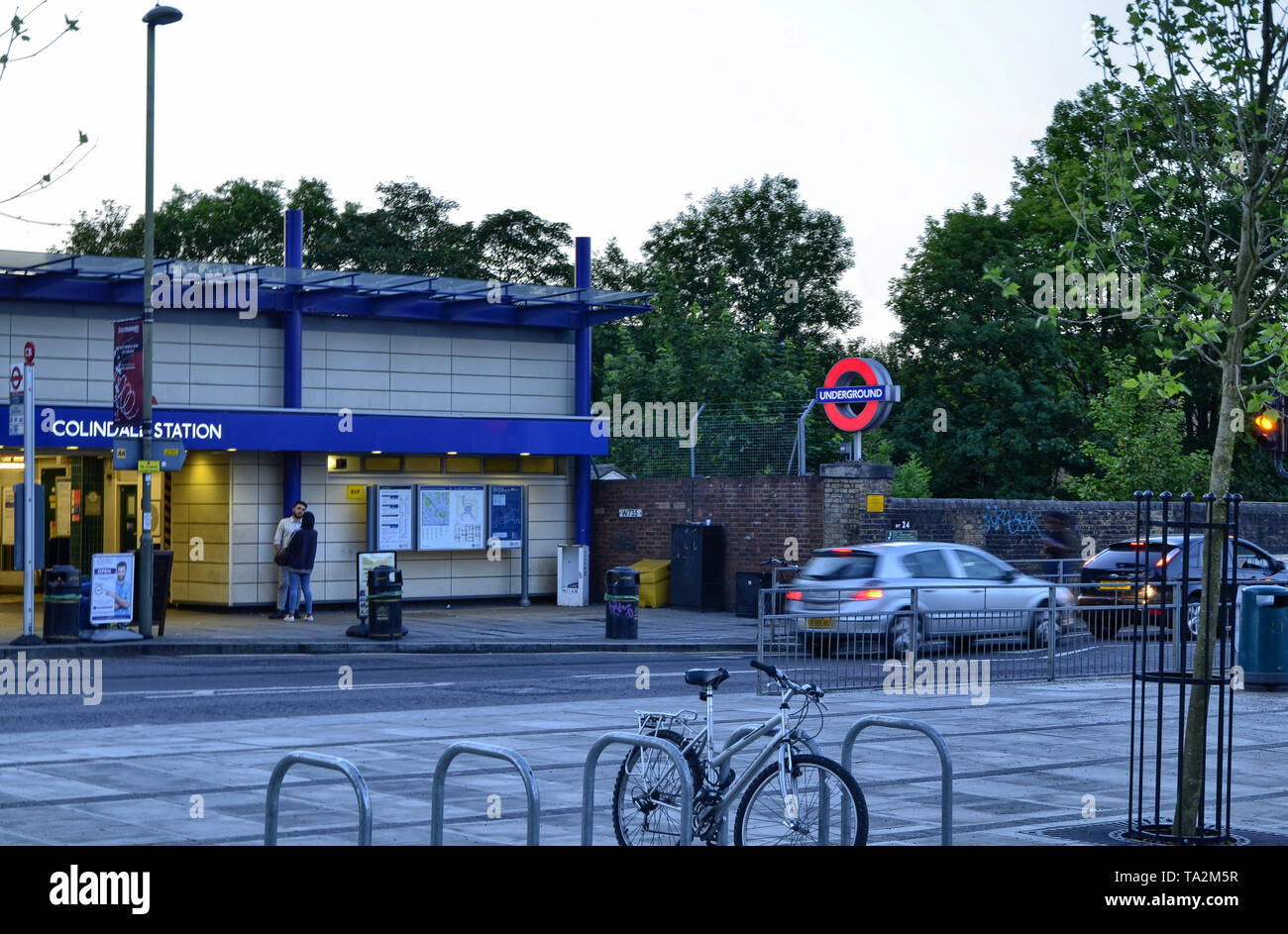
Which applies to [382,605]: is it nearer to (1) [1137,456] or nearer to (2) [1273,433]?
(2) [1273,433]

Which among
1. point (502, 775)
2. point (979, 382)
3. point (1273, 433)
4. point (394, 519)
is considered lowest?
point (502, 775)

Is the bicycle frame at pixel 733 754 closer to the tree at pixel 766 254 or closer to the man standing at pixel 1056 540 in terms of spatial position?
the man standing at pixel 1056 540

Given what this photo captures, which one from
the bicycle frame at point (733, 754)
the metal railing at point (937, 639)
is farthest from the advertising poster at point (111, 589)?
the bicycle frame at point (733, 754)

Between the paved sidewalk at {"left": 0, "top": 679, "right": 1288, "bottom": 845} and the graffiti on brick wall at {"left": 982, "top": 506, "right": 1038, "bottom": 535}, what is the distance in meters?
14.2

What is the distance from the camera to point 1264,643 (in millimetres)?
18094

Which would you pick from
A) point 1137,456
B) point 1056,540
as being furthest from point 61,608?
point 1137,456

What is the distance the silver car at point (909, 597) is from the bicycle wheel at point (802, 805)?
9.47 metres

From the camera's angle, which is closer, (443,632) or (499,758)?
(499,758)

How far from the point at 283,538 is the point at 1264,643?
48.6 feet

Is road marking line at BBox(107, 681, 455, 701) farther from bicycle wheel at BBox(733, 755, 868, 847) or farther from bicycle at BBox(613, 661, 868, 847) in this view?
bicycle wheel at BBox(733, 755, 868, 847)

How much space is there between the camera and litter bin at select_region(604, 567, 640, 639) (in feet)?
77.5

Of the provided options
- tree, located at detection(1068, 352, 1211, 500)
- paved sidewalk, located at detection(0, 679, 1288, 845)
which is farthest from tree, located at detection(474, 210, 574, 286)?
paved sidewalk, located at detection(0, 679, 1288, 845)

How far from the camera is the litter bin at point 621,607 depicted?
23.6 m

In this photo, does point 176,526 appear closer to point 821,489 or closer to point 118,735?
point 821,489
